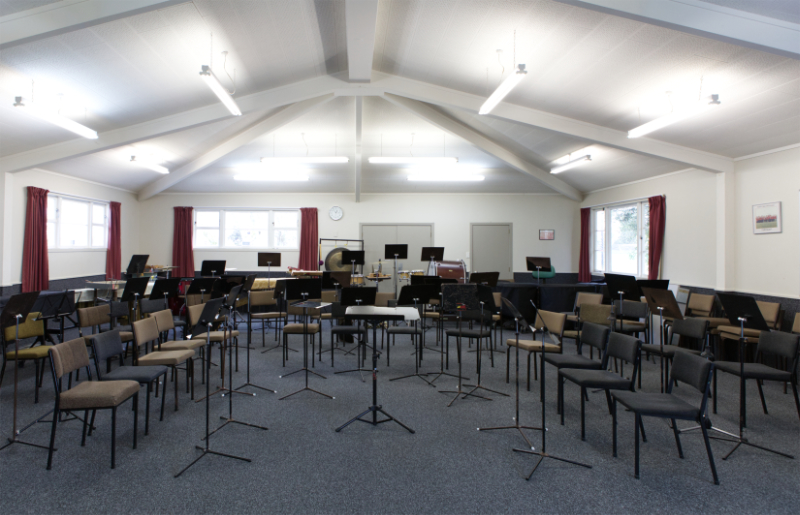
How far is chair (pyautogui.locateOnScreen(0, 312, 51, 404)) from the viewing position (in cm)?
364

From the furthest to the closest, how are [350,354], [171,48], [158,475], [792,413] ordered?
1. [350,354]
2. [171,48]
3. [792,413]
4. [158,475]

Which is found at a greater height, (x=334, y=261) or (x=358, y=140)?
(x=358, y=140)

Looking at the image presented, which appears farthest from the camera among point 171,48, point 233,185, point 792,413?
point 233,185

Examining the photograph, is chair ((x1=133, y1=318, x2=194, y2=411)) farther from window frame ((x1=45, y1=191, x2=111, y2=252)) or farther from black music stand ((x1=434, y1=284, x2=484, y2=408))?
window frame ((x1=45, y1=191, x2=111, y2=252))

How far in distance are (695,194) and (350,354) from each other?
635 centimetres

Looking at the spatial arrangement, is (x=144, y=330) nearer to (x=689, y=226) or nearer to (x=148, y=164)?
(x=148, y=164)

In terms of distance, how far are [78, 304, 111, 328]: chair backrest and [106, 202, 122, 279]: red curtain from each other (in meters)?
5.66

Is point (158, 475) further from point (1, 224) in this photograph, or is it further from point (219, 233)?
point (219, 233)

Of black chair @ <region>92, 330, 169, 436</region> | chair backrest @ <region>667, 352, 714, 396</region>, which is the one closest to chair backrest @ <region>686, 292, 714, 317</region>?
chair backrest @ <region>667, 352, 714, 396</region>

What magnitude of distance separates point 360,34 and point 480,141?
3.97m

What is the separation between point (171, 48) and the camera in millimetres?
4594

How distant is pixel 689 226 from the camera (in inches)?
274

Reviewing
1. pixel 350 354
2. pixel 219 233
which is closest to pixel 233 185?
pixel 219 233

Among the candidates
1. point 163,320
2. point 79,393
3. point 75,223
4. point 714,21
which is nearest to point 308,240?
point 75,223
